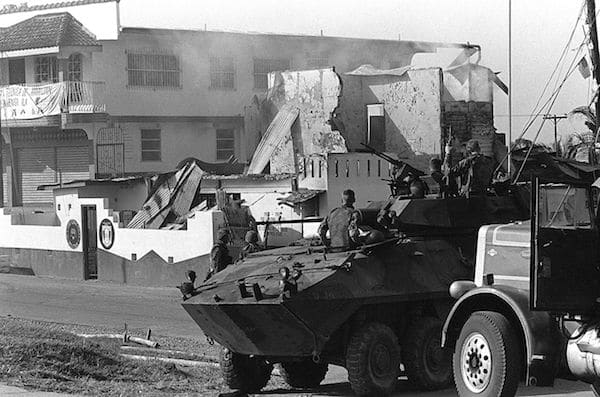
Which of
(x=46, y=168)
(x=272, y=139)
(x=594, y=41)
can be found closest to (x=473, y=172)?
(x=594, y=41)

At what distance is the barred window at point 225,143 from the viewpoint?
138 feet

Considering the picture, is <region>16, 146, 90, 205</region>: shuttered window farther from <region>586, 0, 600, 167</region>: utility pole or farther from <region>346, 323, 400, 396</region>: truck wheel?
<region>346, 323, 400, 396</region>: truck wheel

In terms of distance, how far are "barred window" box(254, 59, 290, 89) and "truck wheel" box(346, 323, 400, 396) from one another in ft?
90.7

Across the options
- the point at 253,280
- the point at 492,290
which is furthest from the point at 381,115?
the point at 492,290

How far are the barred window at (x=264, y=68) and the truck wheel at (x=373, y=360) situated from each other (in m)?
27.7

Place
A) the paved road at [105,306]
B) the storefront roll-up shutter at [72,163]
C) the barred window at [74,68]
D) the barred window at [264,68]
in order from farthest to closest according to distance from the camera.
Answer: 1. the storefront roll-up shutter at [72,163]
2. the barred window at [264,68]
3. the barred window at [74,68]
4. the paved road at [105,306]

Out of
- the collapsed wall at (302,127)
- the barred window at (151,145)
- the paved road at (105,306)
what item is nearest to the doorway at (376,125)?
the collapsed wall at (302,127)

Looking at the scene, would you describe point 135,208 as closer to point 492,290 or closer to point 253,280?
point 253,280

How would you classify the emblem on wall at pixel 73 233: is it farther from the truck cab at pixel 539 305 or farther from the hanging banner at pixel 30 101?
the truck cab at pixel 539 305

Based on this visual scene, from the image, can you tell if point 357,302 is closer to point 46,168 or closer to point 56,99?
point 56,99

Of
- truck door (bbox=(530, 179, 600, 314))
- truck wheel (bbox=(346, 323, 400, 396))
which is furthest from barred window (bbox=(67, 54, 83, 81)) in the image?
truck door (bbox=(530, 179, 600, 314))

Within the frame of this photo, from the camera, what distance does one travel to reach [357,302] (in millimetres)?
13406

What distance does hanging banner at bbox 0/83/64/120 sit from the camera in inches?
1547

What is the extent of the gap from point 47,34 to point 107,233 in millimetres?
11393
